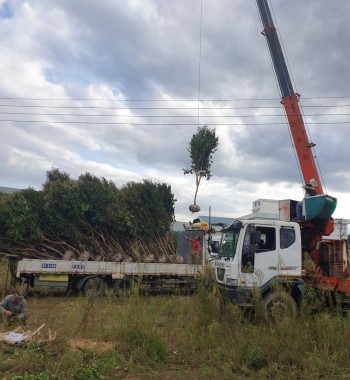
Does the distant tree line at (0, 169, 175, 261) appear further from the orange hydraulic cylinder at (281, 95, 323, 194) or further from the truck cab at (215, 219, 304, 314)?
the truck cab at (215, 219, 304, 314)

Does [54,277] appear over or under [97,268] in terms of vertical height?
under

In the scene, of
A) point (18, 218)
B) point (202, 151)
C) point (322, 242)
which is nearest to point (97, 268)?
point (18, 218)

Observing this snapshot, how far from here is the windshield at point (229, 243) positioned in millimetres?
9844

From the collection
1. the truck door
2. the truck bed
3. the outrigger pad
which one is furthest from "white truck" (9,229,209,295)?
the outrigger pad

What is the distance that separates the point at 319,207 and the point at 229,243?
8.00 ft

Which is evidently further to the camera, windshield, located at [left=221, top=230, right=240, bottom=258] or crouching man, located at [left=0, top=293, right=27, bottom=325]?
windshield, located at [left=221, top=230, right=240, bottom=258]

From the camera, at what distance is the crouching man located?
27.8 feet

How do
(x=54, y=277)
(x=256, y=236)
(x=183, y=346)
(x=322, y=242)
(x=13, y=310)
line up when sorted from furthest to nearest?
(x=54, y=277)
(x=322, y=242)
(x=256, y=236)
(x=13, y=310)
(x=183, y=346)

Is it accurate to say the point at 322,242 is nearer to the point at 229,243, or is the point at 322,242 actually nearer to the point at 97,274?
the point at 229,243

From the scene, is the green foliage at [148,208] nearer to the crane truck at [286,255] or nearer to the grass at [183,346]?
the crane truck at [286,255]

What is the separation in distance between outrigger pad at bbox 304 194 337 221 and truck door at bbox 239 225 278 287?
1.29 meters

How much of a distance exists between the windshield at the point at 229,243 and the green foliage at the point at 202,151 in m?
17.1

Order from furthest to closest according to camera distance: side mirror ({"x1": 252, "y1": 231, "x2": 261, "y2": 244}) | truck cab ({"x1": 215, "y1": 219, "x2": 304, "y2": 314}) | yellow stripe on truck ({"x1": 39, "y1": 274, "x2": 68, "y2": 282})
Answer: yellow stripe on truck ({"x1": 39, "y1": 274, "x2": 68, "y2": 282})
side mirror ({"x1": 252, "y1": 231, "x2": 261, "y2": 244})
truck cab ({"x1": 215, "y1": 219, "x2": 304, "y2": 314})

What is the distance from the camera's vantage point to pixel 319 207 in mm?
10195
